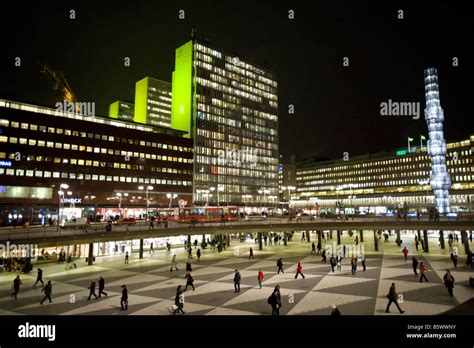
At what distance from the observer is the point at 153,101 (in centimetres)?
16150

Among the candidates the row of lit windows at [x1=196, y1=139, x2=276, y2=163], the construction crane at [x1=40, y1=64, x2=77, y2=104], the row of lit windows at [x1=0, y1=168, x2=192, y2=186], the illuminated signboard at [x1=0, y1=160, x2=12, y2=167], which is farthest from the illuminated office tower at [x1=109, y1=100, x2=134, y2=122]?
the illuminated signboard at [x1=0, y1=160, x2=12, y2=167]

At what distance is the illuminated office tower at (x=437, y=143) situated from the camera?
84375 millimetres

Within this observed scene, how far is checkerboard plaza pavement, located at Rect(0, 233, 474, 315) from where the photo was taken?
62.8 ft

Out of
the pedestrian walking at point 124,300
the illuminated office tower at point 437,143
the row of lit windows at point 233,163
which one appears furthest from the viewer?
the row of lit windows at point 233,163

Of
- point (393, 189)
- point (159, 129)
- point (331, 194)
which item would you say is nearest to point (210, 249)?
point (159, 129)

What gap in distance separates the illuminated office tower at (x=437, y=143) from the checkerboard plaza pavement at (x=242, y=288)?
54.5 m

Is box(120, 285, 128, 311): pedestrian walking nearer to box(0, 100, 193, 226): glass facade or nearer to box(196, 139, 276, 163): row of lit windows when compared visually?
box(0, 100, 193, 226): glass facade

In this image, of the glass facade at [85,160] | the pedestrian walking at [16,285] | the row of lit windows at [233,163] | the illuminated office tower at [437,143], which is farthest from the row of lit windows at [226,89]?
the pedestrian walking at [16,285]

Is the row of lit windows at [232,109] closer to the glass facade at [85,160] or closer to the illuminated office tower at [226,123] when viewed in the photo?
the illuminated office tower at [226,123]

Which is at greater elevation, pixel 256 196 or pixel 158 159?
pixel 158 159

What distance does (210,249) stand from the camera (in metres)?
49.8

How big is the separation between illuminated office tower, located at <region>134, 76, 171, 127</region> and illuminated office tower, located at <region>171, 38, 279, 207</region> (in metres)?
37.0
